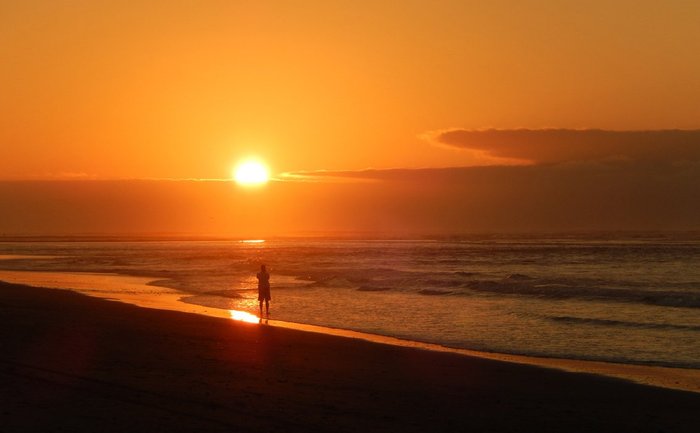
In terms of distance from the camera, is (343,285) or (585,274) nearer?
(343,285)

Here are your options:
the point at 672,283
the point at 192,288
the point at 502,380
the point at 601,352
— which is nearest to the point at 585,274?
the point at 672,283

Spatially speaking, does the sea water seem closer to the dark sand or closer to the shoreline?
the shoreline

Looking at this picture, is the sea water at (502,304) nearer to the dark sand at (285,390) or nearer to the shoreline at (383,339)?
the shoreline at (383,339)

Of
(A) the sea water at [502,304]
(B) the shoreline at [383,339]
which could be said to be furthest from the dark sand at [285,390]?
(A) the sea water at [502,304]

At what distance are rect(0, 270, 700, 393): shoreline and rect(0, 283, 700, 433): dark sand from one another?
800 mm

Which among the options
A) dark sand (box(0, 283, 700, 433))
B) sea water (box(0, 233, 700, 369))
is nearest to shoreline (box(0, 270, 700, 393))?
sea water (box(0, 233, 700, 369))

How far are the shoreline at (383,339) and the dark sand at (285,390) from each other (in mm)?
800

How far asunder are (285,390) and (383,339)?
774 cm

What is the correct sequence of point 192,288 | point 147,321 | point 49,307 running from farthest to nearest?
point 192,288 < point 49,307 < point 147,321

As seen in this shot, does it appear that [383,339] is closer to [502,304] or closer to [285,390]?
[285,390]

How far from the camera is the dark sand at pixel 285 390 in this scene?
911cm

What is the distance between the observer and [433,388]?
38.7ft

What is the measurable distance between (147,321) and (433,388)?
34.6ft

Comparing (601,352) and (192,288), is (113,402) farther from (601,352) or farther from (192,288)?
(192,288)
